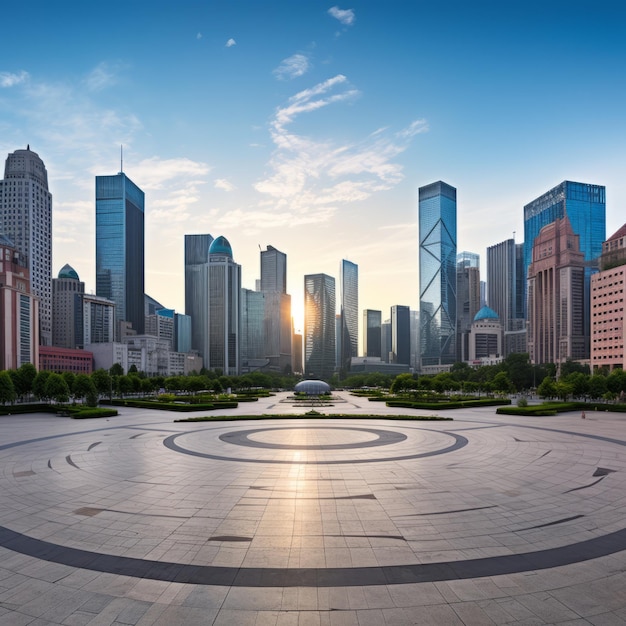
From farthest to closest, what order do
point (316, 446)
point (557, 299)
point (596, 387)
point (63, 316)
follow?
point (63, 316), point (557, 299), point (596, 387), point (316, 446)

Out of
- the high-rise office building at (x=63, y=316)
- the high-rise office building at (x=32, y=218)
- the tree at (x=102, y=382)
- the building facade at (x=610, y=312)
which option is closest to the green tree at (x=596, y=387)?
the tree at (x=102, y=382)

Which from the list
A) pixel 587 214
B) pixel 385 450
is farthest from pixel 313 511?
pixel 587 214

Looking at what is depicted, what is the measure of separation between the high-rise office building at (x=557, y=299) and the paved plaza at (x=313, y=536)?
540 feet

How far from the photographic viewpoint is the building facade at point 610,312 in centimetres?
12269

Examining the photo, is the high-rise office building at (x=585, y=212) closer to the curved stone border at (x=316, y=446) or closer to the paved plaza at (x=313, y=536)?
the curved stone border at (x=316, y=446)

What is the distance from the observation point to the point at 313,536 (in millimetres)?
11508

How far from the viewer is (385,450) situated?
76.2 ft

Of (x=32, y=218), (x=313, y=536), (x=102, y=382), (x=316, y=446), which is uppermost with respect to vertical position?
(x=32, y=218)

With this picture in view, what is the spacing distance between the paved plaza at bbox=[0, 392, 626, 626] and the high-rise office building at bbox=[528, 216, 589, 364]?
540 feet

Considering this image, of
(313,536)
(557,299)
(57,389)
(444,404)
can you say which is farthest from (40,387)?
(557,299)

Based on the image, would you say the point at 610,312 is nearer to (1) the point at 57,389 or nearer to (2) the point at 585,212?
(2) the point at 585,212

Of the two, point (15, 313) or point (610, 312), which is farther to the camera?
point (610, 312)

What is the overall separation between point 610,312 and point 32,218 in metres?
193

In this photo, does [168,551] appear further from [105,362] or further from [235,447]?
[105,362]
